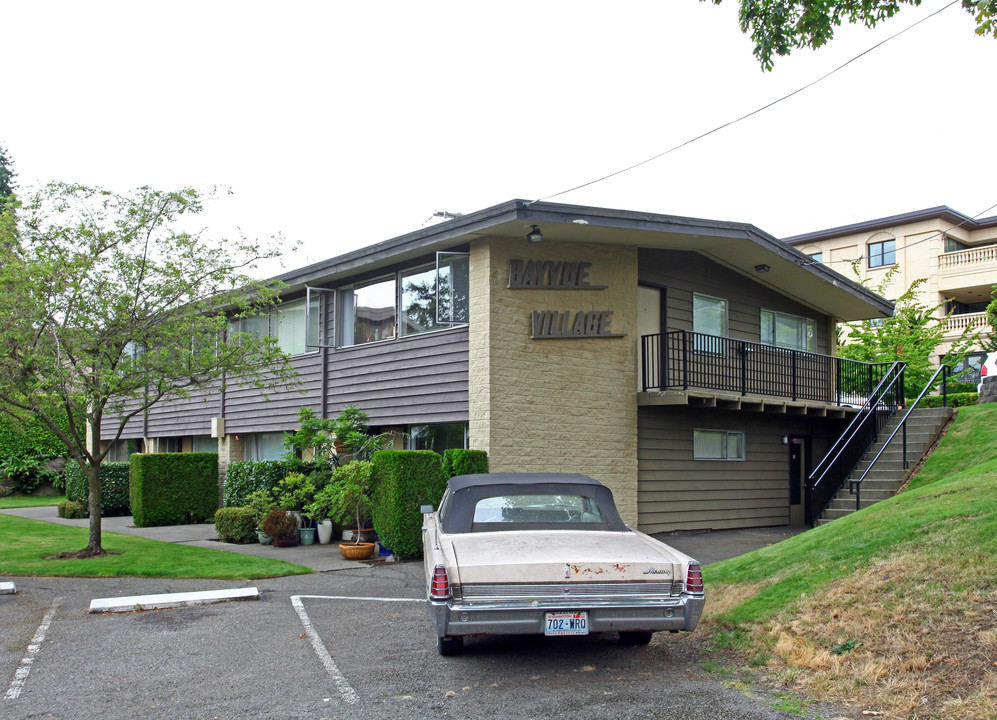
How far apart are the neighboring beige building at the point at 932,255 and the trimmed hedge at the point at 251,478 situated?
96.3 feet

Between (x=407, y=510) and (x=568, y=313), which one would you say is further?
(x=568, y=313)

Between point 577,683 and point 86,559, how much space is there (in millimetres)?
9169

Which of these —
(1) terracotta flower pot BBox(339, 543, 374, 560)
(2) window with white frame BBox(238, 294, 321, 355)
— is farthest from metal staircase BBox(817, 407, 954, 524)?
(2) window with white frame BBox(238, 294, 321, 355)

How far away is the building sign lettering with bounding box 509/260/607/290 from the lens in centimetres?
1468

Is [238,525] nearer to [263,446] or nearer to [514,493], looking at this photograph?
[263,446]

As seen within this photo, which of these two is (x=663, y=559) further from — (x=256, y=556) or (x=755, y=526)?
(x=755, y=526)

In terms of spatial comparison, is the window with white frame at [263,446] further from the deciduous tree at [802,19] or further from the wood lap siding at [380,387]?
the deciduous tree at [802,19]

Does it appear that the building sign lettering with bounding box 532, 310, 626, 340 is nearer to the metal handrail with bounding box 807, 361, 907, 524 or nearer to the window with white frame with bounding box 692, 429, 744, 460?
the window with white frame with bounding box 692, 429, 744, 460

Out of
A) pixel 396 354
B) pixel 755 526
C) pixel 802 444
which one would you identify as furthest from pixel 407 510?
pixel 802 444

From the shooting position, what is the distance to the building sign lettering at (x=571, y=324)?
48.8 feet

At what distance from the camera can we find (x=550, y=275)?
591 inches

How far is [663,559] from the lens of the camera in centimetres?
652

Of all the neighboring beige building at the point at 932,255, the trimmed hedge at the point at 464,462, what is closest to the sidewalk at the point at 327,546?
the trimmed hedge at the point at 464,462

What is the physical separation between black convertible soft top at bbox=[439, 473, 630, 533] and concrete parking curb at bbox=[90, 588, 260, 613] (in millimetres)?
3092
